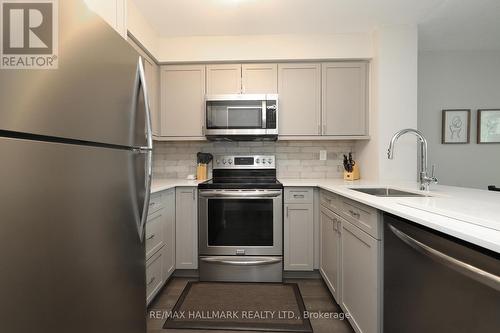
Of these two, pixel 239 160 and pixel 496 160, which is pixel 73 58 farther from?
pixel 496 160

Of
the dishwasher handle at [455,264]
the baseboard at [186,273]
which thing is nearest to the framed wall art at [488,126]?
the dishwasher handle at [455,264]

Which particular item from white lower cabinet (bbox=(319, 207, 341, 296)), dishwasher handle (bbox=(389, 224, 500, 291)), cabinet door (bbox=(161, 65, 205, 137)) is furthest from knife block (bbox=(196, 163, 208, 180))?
dishwasher handle (bbox=(389, 224, 500, 291))

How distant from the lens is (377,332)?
1.27 m

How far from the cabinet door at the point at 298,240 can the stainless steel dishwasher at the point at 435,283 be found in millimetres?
1204

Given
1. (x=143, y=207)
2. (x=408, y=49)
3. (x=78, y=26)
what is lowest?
(x=143, y=207)

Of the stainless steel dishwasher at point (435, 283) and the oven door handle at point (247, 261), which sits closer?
the stainless steel dishwasher at point (435, 283)

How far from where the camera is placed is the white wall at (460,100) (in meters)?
3.07

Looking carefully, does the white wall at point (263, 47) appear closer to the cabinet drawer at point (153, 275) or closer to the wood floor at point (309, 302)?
the cabinet drawer at point (153, 275)

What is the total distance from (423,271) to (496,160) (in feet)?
10.4

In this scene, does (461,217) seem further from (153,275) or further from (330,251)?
(153,275)

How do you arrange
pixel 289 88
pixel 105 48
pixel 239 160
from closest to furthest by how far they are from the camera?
pixel 105 48, pixel 289 88, pixel 239 160

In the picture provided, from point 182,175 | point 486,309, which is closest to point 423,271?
point 486,309

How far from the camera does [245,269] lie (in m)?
2.38
